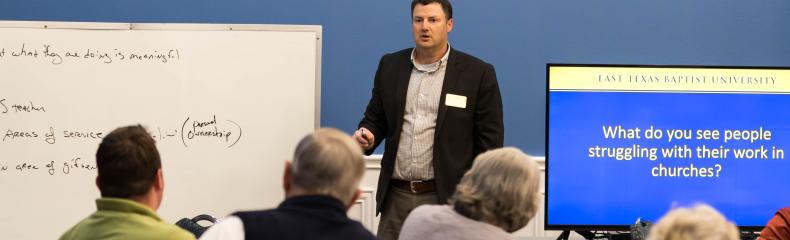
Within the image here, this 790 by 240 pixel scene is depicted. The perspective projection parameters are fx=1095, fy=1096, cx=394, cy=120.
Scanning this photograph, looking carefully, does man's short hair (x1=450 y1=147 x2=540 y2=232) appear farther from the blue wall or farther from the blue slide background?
the blue wall

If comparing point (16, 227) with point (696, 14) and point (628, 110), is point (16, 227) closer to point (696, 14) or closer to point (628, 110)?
point (628, 110)

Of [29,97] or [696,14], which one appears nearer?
[29,97]

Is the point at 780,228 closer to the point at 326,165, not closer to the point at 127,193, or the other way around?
the point at 326,165

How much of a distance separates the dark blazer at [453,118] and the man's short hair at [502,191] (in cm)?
160

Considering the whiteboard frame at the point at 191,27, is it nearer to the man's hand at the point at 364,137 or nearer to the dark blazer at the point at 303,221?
the man's hand at the point at 364,137

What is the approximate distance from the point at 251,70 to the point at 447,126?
3.70 ft

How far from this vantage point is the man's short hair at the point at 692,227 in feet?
6.75

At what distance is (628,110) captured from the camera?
4574mm

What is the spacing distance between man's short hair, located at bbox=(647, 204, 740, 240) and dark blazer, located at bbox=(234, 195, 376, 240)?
0.58 metres

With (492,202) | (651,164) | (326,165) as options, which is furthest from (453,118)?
(326,165)

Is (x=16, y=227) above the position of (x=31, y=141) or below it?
below

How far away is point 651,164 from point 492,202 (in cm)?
217

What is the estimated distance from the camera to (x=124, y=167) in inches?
100

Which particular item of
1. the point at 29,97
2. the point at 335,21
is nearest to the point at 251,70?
the point at 335,21
